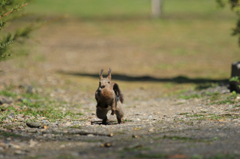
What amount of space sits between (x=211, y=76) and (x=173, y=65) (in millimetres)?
3336

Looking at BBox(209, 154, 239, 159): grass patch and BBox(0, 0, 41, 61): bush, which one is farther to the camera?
BBox(0, 0, 41, 61): bush

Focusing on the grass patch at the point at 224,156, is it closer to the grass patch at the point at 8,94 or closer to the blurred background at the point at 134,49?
the blurred background at the point at 134,49

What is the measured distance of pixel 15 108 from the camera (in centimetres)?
956

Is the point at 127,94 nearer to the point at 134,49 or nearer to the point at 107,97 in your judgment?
the point at 107,97

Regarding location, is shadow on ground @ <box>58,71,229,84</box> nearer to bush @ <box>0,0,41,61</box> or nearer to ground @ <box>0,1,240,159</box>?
ground @ <box>0,1,240,159</box>

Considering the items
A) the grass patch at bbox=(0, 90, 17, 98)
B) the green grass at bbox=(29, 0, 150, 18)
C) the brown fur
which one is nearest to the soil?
the brown fur

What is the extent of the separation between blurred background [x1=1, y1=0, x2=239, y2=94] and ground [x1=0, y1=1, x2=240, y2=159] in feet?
0.18

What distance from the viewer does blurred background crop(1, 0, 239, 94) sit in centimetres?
1572

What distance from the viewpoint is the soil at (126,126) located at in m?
5.61

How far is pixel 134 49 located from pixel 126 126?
1631 centimetres

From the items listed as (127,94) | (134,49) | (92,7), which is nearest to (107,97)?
(127,94)

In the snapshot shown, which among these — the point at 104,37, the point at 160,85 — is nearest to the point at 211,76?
the point at 160,85

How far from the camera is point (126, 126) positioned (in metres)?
7.56

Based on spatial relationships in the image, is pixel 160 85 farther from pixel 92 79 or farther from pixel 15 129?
pixel 15 129
